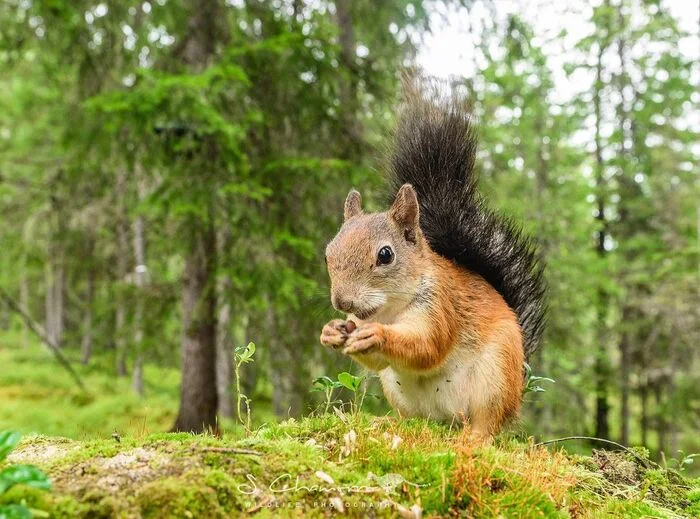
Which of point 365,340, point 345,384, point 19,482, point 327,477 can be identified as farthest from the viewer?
point 345,384

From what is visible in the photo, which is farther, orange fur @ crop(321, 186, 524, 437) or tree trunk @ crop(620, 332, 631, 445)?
tree trunk @ crop(620, 332, 631, 445)

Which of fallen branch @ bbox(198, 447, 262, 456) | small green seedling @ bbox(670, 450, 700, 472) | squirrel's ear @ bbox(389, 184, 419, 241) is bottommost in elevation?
small green seedling @ bbox(670, 450, 700, 472)

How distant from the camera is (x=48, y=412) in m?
11.8

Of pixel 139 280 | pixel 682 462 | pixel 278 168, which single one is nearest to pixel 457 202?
pixel 682 462

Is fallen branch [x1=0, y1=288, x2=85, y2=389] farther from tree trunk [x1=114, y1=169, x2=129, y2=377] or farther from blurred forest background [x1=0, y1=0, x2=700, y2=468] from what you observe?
tree trunk [x1=114, y1=169, x2=129, y2=377]

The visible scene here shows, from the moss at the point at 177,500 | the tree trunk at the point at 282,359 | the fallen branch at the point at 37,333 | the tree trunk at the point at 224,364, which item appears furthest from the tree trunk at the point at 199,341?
the moss at the point at 177,500

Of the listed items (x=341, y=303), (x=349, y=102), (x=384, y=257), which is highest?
(x=349, y=102)

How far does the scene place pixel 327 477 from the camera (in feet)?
6.30

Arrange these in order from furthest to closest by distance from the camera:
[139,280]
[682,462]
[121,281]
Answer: [139,280] < [121,281] < [682,462]

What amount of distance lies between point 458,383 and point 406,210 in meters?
0.82

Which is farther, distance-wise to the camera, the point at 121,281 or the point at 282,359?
the point at 121,281

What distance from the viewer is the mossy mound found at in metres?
1.75

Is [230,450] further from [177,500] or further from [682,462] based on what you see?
[682,462]

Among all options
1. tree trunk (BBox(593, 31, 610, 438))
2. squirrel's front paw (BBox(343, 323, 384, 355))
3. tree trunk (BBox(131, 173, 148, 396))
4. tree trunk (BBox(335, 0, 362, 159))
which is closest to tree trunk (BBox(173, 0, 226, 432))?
tree trunk (BBox(131, 173, 148, 396))
